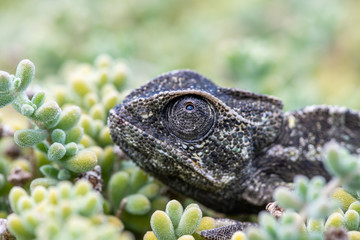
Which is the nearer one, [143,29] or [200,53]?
[200,53]

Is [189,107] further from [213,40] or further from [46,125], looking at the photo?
[213,40]

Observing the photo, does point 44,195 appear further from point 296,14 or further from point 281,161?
point 296,14

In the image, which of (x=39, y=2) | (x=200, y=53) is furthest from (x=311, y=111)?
(x=39, y=2)

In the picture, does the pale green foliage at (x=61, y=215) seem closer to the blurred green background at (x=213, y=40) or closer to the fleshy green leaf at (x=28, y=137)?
the fleshy green leaf at (x=28, y=137)

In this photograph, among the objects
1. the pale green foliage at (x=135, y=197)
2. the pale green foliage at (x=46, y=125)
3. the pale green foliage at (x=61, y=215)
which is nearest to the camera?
the pale green foliage at (x=61, y=215)

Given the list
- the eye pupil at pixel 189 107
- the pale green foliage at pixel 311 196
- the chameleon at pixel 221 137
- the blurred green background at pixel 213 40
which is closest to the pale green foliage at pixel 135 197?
the chameleon at pixel 221 137

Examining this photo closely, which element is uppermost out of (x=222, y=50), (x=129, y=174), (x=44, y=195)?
(x=222, y=50)
